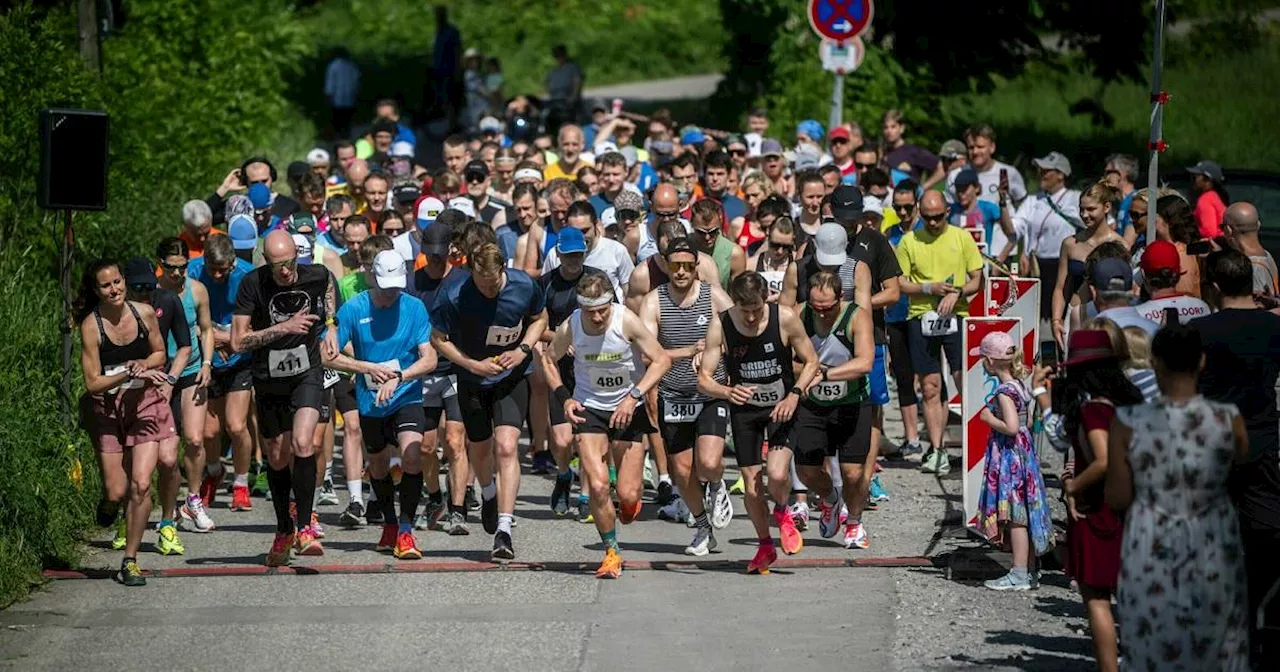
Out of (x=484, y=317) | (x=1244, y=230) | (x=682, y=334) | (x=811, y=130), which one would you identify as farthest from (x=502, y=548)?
(x=811, y=130)

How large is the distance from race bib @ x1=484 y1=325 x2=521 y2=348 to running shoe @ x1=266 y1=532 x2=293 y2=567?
171 centimetres

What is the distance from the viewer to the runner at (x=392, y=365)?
12492 mm

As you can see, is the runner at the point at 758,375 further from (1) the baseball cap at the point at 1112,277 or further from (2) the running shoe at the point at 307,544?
(2) the running shoe at the point at 307,544

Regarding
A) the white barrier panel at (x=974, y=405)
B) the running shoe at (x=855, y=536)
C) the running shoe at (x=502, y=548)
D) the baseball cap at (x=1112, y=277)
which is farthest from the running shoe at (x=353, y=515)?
the baseball cap at (x=1112, y=277)

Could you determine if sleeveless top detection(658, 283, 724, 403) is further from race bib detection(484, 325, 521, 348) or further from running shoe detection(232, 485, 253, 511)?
running shoe detection(232, 485, 253, 511)

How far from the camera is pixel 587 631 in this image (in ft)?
34.4

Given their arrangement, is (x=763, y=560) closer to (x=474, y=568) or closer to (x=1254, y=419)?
(x=474, y=568)

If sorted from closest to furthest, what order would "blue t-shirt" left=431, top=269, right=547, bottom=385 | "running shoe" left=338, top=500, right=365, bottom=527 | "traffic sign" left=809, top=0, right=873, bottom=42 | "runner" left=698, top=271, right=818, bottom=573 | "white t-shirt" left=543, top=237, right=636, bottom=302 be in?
"runner" left=698, top=271, right=818, bottom=573
"blue t-shirt" left=431, top=269, right=547, bottom=385
"running shoe" left=338, top=500, right=365, bottom=527
"white t-shirt" left=543, top=237, right=636, bottom=302
"traffic sign" left=809, top=0, right=873, bottom=42

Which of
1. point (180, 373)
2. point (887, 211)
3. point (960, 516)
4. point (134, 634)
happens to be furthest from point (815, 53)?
point (134, 634)

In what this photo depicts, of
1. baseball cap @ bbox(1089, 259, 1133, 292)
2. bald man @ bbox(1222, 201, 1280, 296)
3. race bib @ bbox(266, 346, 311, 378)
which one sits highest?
bald man @ bbox(1222, 201, 1280, 296)

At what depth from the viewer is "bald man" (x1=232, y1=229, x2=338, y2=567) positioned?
12227 mm

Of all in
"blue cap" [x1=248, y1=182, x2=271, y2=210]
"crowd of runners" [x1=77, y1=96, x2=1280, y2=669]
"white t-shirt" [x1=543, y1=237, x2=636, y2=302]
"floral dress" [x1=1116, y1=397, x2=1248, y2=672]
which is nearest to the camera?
"floral dress" [x1=1116, y1=397, x2=1248, y2=672]

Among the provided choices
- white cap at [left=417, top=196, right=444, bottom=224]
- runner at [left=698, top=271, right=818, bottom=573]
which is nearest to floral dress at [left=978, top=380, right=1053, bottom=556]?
runner at [left=698, top=271, right=818, bottom=573]

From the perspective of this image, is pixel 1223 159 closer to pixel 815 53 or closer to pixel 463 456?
pixel 815 53
